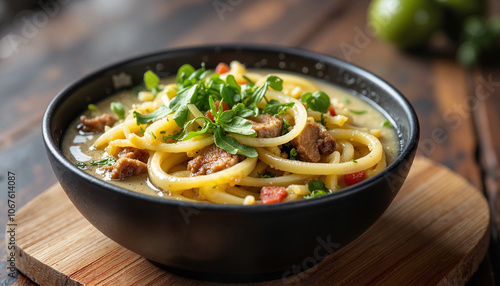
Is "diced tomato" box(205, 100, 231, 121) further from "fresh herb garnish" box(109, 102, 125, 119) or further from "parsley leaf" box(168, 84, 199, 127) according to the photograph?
"fresh herb garnish" box(109, 102, 125, 119)

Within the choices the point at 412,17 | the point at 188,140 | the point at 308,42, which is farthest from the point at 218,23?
the point at 188,140

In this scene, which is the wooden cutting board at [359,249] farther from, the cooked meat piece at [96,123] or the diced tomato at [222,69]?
the diced tomato at [222,69]

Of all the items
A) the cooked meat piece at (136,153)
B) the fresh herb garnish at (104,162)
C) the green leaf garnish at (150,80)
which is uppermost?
the green leaf garnish at (150,80)

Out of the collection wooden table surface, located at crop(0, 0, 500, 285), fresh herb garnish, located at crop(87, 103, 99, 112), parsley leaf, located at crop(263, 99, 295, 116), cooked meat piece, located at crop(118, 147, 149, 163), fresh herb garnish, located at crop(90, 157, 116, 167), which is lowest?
wooden table surface, located at crop(0, 0, 500, 285)

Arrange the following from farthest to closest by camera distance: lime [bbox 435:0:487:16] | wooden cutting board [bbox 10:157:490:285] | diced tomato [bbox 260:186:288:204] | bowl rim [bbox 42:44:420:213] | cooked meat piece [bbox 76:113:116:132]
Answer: lime [bbox 435:0:487:16], cooked meat piece [bbox 76:113:116:132], wooden cutting board [bbox 10:157:490:285], diced tomato [bbox 260:186:288:204], bowl rim [bbox 42:44:420:213]

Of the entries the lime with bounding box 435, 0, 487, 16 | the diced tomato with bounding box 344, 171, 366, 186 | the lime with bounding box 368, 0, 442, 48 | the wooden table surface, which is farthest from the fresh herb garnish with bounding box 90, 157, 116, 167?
the lime with bounding box 435, 0, 487, 16

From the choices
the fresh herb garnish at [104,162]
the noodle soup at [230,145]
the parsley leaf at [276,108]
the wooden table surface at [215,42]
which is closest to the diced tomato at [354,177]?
the noodle soup at [230,145]

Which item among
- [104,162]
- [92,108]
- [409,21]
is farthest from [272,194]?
[409,21]
